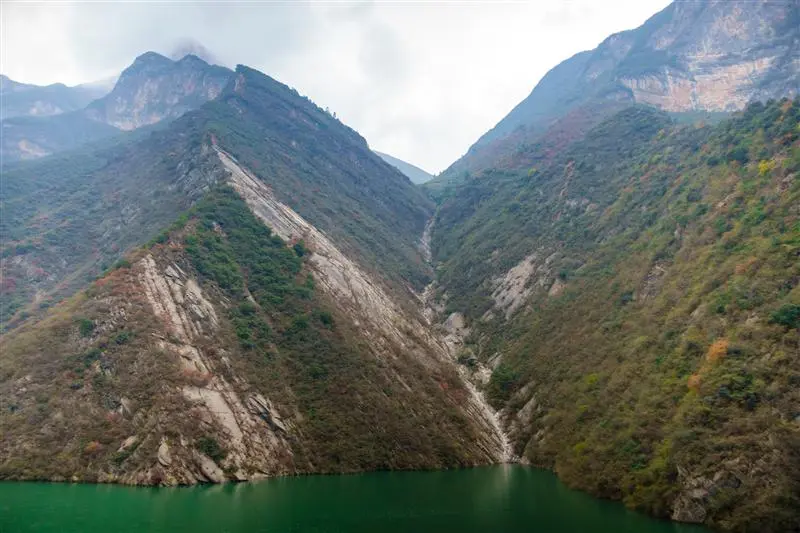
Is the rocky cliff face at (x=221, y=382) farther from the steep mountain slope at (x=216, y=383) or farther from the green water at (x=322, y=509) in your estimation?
the green water at (x=322, y=509)

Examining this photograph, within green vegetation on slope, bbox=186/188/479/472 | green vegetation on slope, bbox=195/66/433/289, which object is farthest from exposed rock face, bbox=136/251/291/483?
green vegetation on slope, bbox=195/66/433/289

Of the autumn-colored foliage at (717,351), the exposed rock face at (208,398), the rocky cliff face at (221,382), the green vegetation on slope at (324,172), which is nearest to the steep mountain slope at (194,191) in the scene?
the green vegetation on slope at (324,172)

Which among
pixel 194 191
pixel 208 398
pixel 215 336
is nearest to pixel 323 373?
pixel 215 336

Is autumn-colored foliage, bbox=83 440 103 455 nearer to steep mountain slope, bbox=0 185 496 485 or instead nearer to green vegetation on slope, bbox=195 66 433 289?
steep mountain slope, bbox=0 185 496 485

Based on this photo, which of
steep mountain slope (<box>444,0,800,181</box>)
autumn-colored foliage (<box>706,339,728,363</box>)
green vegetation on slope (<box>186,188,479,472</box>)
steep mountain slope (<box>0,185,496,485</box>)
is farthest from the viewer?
steep mountain slope (<box>444,0,800,181</box>)

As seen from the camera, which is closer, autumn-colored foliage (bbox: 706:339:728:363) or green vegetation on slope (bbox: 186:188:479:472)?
autumn-colored foliage (bbox: 706:339:728:363)

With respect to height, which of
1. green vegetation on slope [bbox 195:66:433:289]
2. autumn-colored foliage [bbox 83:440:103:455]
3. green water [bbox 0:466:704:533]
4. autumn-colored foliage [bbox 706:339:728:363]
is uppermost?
green vegetation on slope [bbox 195:66:433:289]

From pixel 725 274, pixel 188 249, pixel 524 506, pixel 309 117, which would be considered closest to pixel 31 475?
pixel 188 249
